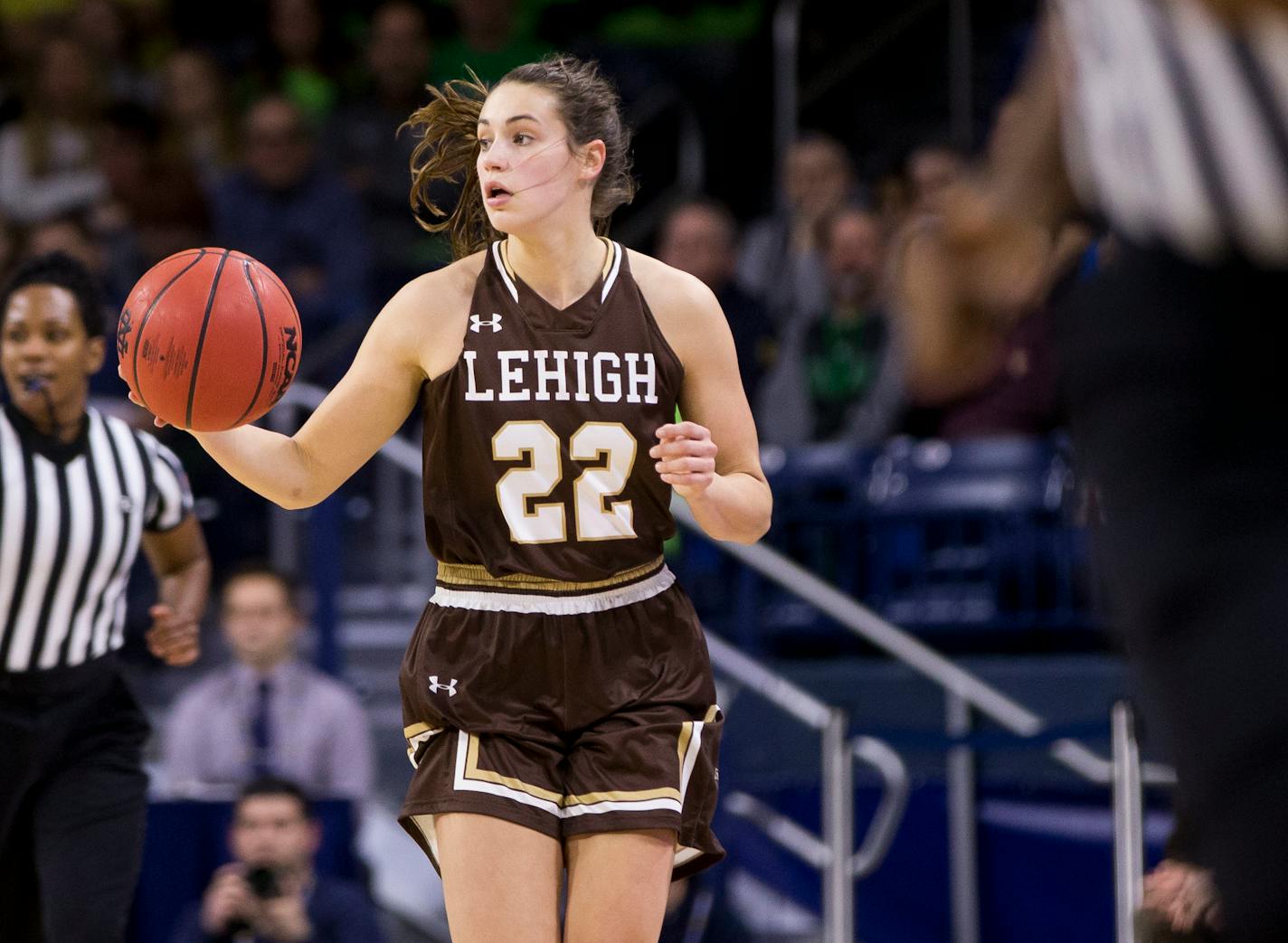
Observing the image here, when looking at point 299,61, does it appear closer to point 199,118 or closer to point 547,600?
point 199,118

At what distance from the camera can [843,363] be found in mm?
7312

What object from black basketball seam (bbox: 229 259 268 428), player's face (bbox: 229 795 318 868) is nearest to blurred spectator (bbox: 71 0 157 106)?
player's face (bbox: 229 795 318 868)

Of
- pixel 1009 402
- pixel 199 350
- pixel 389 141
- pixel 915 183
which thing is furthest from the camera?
pixel 389 141

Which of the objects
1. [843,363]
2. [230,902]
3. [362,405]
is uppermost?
[843,363]

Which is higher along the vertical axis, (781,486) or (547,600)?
(781,486)

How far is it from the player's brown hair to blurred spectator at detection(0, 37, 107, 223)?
4.97 metres

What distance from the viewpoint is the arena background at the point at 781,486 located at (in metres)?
6.20

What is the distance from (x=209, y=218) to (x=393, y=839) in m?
2.97

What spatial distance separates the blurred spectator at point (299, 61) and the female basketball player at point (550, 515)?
17.3 ft

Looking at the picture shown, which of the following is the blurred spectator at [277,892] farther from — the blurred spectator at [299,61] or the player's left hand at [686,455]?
the blurred spectator at [299,61]

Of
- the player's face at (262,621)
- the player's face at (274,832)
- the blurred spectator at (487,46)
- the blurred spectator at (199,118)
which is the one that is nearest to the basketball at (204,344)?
the player's face at (274,832)

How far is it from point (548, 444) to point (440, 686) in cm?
49

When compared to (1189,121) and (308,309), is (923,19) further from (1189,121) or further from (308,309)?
(1189,121)

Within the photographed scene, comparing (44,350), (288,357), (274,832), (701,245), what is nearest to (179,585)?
(44,350)
